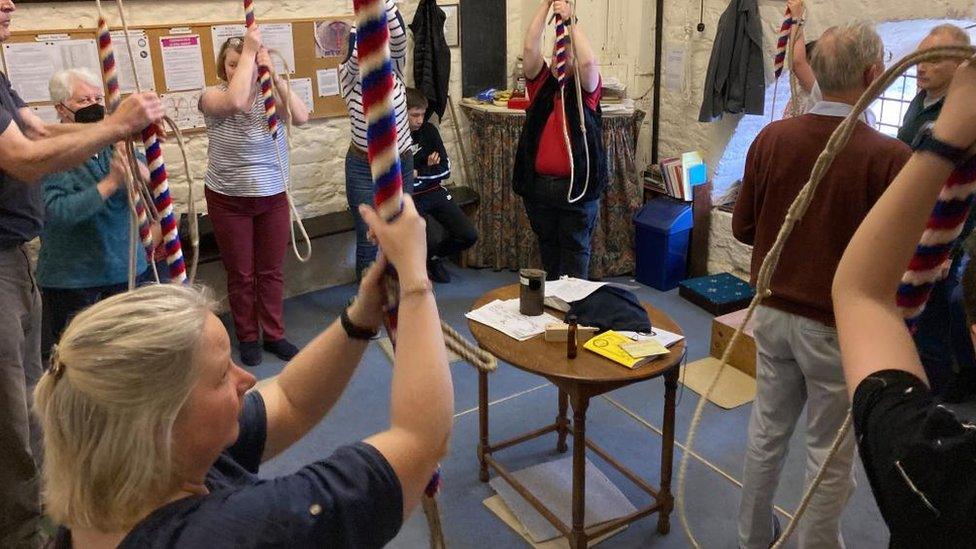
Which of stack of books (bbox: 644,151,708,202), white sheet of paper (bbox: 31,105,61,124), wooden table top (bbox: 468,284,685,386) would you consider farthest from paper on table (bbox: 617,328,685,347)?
white sheet of paper (bbox: 31,105,61,124)

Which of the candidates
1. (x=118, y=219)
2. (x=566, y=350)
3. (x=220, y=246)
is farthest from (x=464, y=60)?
(x=566, y=350)

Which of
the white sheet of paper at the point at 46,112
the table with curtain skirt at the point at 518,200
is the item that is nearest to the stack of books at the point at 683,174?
the table with curtain skirt at the point at 518,200

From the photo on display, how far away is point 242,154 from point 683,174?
254cm

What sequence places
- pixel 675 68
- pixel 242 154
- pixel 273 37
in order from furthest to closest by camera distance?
1. pixel 675 68
2. pixel 273 37
3. pixel 242 154

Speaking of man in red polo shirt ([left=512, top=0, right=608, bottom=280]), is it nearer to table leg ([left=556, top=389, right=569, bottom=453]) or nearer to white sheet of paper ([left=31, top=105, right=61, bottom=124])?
table leg ([left=556, top=389, right=569, bottom=453])

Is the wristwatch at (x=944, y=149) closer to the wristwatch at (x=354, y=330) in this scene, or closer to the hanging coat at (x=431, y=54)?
the wristwatch at (x=354, y=330)

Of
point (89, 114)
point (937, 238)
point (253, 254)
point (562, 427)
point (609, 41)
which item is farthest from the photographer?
point (609, 41)

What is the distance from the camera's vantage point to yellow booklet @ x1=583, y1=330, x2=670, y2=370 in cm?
248

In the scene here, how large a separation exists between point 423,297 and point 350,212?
3820 millimetres

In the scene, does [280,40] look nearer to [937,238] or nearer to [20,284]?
[20,284]

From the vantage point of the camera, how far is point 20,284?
236 cm

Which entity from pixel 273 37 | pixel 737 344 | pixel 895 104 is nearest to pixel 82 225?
pixel 273 37

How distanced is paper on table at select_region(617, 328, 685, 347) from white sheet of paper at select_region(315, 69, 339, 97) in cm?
275

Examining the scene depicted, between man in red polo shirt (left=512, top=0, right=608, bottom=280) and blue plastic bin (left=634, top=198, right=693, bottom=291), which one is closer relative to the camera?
man in red polo shirt (left=512, top=0, right=608, bottom=280)
